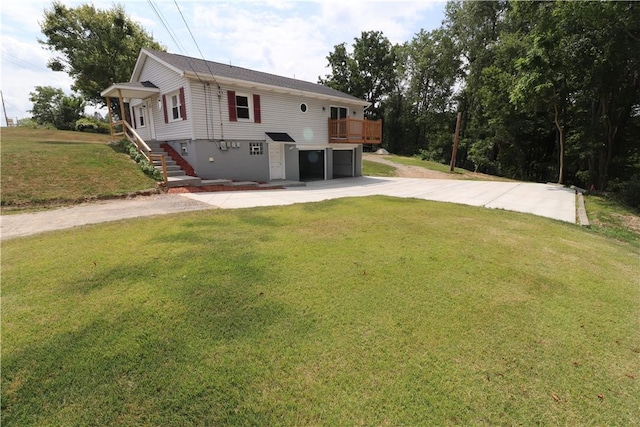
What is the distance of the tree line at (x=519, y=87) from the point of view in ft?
45.0

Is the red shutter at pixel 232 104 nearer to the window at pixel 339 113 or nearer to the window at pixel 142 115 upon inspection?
the window at pixel 142 115

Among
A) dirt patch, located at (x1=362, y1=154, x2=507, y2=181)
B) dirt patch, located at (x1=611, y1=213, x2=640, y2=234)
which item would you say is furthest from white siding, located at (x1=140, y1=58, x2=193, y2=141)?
dirt patch, located at (x1=611, y1=213, x2=640, y2=234)

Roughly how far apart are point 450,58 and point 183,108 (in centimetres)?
2981

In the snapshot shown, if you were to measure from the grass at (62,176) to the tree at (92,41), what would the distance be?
44.3ft

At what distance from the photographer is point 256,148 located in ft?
46.5

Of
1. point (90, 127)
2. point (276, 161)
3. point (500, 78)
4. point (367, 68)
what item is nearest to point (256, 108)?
point (276, 161)

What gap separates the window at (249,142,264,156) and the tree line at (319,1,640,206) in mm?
12934

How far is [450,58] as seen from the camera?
3148cm

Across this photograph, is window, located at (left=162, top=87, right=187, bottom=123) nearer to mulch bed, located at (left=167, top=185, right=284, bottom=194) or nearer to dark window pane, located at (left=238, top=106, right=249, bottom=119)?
dark window pane, located at (left=238, top=106, right=249, bottom=119)

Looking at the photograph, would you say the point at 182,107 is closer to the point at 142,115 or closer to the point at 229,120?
the point at 229,120

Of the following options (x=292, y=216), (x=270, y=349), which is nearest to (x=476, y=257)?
(x=270, y=349)

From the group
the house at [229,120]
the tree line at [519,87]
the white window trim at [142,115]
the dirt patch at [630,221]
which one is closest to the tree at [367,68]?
the tree line at [519,87]

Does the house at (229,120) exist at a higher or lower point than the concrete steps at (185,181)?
higher

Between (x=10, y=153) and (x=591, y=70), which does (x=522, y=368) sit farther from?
(x=591, y=70)
